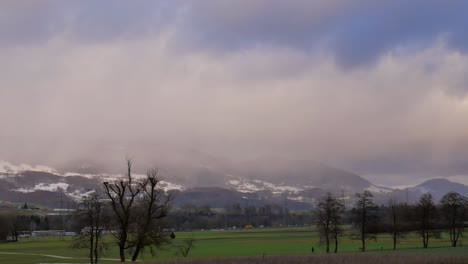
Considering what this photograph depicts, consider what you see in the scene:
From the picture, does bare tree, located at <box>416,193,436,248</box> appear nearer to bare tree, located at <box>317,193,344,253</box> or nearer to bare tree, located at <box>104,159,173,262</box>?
bare tree, located at <box>317,193,344,253</box>

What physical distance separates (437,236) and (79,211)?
78421 millimetres

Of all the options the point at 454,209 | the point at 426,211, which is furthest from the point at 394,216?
the point at 454,209

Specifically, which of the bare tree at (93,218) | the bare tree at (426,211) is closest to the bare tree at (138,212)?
the bare tree at (93,218)

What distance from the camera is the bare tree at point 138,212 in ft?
213

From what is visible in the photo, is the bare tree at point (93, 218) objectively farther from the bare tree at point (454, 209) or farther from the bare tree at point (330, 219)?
the bare tree at point (454, 209)

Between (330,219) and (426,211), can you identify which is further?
(426,211)

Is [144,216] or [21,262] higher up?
[144,216]

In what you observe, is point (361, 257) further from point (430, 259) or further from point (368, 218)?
point (368, 218)

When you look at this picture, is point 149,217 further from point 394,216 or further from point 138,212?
point 394,216

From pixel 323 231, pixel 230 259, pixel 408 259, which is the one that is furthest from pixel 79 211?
pixel 408 259

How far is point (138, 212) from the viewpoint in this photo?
7075 cm

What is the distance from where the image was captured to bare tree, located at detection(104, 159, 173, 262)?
64.9 meters

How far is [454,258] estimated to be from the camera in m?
45.2

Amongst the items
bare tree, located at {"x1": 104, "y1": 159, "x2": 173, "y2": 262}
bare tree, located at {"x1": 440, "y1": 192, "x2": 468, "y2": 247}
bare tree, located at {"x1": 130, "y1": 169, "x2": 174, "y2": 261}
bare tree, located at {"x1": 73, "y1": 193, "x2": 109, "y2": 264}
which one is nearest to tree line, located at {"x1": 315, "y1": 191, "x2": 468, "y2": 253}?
bare tree, located at {"x1": 440, "y1": 192, "x2": 468, "y2": 247}
